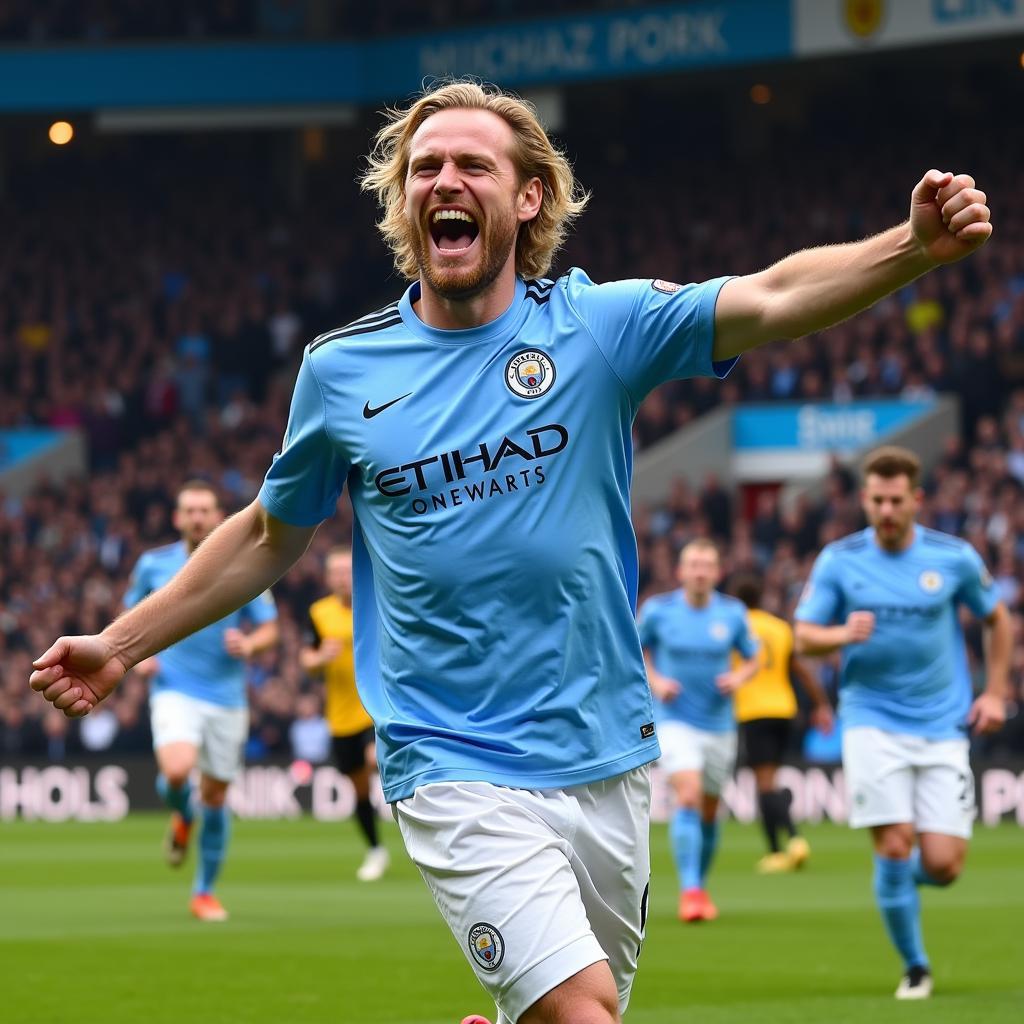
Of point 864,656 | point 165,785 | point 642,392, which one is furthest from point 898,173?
point 642,392

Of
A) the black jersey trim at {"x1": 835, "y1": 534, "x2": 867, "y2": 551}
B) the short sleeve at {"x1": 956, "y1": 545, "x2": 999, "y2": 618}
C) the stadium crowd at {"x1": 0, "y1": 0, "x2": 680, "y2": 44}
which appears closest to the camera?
the short sleeve at {"x1": 956, "y1": 545, "x2": 999, "y2": 618}

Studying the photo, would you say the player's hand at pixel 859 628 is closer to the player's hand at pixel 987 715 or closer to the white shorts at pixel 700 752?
the player's hand at pixel 987 715

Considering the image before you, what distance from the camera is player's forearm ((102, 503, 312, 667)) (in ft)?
17.8

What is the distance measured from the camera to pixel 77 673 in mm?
5344

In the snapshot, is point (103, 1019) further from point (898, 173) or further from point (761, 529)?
point (898, 173)

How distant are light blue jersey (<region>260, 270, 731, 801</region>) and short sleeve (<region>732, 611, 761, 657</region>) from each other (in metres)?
11.0

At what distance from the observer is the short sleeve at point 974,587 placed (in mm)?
10930

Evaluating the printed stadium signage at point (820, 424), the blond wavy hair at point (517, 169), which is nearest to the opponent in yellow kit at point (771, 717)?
the printed stadium signage at point (820, 424)

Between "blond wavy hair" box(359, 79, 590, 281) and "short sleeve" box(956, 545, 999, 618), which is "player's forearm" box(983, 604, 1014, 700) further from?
"blond wavy hair" box(359, 79, 590, 281)

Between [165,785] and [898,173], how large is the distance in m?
23.1

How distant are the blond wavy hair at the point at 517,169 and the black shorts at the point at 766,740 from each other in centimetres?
1339

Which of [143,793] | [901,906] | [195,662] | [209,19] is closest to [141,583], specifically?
[195,662]

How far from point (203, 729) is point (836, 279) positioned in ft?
34.1

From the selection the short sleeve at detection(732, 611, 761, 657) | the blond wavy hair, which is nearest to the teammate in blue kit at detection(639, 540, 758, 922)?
the short sleeve at detection(732, 611, 761, 657)
